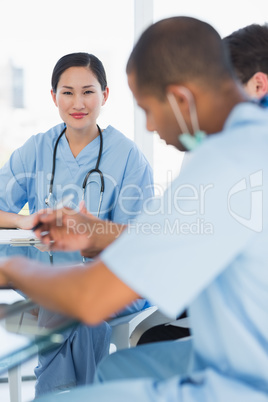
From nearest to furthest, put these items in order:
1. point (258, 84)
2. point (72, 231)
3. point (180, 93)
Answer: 1. point (180, 93)
2. point (72, 231)
3. point (258, 84)

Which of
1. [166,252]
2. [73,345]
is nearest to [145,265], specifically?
[166,252]

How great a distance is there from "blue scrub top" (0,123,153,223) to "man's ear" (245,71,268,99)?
558mm

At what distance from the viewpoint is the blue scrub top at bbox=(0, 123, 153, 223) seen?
5.90ft

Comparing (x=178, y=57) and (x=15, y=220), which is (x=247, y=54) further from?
(x=15, y=220)

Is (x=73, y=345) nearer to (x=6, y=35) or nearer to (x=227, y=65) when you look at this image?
(x=227, y=65)

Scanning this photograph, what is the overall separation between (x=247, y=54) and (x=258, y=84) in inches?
3.3

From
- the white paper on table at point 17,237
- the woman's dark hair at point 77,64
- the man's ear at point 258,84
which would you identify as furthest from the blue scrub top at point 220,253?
the woman's dark hair at point 77,64

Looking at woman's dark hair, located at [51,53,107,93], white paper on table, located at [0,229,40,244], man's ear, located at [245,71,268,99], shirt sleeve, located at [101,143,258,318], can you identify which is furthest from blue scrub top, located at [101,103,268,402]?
woman's dark hair, located at [51,53,107,93]

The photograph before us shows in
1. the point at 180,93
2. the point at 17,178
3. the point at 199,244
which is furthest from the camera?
the point at 17,178

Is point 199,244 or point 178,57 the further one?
point 178,57

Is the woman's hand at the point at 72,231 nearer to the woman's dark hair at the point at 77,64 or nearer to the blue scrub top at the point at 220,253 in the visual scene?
the blue scrub top at the point at 220,253

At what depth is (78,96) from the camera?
6.12ft

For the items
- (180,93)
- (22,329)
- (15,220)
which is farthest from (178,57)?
(15,220)

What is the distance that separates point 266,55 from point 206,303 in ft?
2.76
